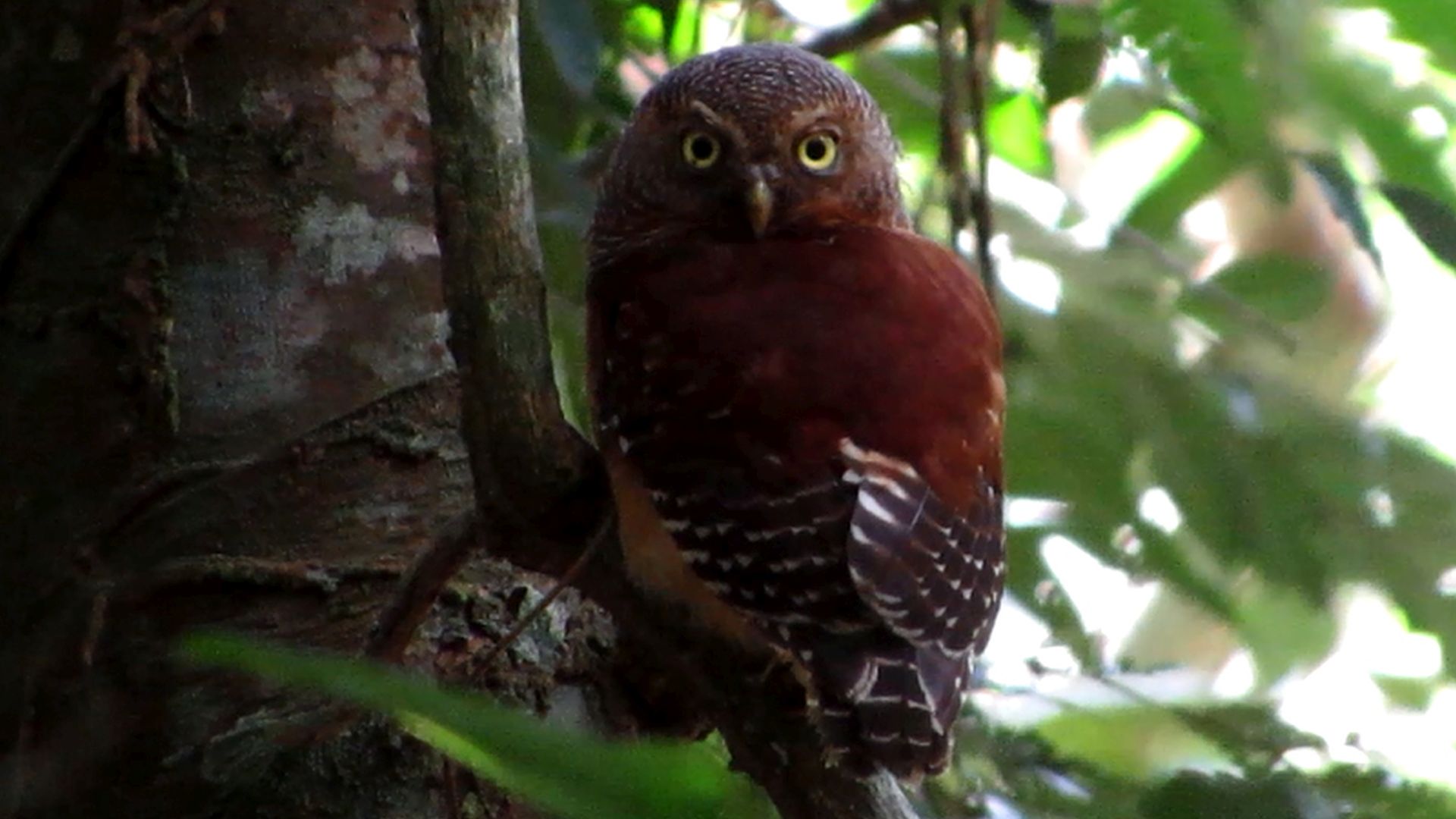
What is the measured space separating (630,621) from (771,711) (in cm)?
20

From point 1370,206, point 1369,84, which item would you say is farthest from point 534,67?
point 1370,206

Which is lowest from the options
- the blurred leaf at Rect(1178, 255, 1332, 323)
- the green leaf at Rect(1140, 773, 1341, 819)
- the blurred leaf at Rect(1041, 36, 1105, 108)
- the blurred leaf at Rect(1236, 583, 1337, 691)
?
the green leaf at Rect(1140, 773, 1341, 819)

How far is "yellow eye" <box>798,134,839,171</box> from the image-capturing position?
3.00 m

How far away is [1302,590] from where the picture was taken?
2568 millimetres

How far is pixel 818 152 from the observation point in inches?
119

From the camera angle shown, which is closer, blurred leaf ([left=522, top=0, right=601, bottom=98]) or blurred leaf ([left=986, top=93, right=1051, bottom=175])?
blurred leaf ([left=522, top=0, right=601, bottom=98])

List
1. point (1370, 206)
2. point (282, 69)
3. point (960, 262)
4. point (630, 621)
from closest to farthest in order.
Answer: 1. point (630, 621)
2. point (282, 69)
3. point (960, 262)
4. point (1370, 206)

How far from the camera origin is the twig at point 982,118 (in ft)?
8.66

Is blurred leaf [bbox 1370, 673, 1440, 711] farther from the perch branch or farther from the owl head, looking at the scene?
the perch branch

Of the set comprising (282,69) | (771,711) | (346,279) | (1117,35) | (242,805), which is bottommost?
(242,805)

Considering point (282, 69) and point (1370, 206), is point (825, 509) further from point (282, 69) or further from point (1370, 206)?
point (1370, 206)

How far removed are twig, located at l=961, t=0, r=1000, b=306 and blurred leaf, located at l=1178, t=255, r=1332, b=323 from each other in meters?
0.36

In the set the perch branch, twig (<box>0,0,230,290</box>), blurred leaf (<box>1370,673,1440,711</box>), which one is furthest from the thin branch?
blurred leaf (<box>1370,673,1440,711</box>)

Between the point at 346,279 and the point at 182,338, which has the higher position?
the point at 346,279
